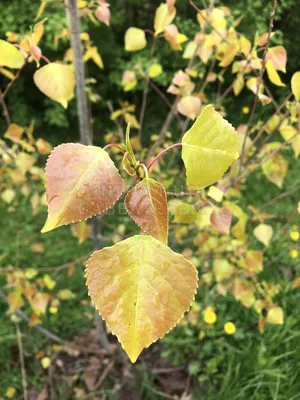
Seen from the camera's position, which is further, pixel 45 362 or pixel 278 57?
pixel 45 362

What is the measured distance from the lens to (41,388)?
1.65 metres

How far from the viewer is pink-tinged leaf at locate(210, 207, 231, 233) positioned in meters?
0.85

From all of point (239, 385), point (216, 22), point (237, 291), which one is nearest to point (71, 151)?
point (216, 22)

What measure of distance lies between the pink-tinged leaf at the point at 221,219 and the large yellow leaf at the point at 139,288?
391 millimetres

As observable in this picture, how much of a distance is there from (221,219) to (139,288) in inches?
18.1

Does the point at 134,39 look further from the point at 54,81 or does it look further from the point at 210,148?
the point at 210,148

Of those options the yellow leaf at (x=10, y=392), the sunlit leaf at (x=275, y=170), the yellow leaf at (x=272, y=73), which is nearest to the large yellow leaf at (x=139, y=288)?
the yellow leaf at (x=272, y=73)

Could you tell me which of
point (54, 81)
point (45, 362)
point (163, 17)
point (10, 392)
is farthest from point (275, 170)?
point (10, 392)

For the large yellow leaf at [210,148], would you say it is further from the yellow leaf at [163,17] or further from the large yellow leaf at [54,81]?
the yellow leaf at [163,17]

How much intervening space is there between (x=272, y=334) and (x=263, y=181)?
60.7 inches

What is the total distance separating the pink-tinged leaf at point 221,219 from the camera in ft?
2.80

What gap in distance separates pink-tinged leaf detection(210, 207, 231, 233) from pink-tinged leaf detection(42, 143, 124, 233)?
0.43 meters

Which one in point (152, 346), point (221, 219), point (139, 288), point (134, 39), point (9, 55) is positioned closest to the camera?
point (139, 288)

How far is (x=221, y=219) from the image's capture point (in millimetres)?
873
